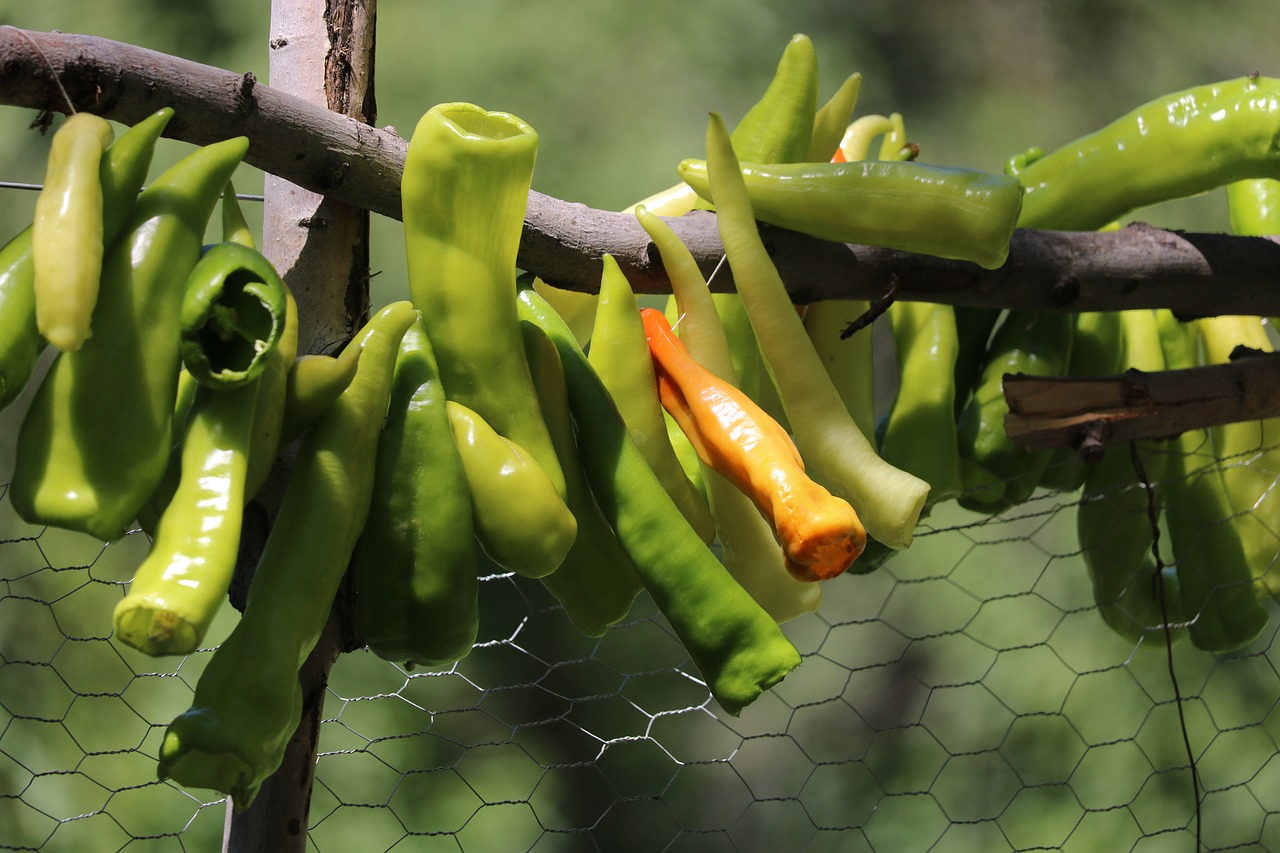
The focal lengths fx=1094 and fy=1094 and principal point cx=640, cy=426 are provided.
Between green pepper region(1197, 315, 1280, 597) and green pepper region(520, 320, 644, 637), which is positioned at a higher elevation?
green pepper region(520, 320, 644, 637)

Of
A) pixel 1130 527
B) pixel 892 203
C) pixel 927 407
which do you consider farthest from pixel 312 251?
pixel 1130 527

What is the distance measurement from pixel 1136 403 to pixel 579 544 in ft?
1.82

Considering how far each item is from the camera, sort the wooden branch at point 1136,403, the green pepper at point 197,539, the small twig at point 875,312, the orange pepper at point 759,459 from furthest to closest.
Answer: the wooden branch at point 1136,403 < the small twig at point 875,312 < the orange pepper at point 759,459 < the green pepper at point 197,539

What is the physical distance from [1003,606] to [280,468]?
2.41m

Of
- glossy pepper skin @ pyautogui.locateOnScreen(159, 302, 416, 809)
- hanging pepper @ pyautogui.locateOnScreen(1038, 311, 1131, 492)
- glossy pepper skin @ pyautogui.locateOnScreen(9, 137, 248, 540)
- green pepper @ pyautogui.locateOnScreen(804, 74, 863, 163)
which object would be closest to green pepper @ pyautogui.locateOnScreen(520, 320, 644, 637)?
glossy pepper skin @ pyautogui.locateOnScreen(159, 302, 416, 809)

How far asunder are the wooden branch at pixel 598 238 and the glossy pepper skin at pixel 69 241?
0.08 m

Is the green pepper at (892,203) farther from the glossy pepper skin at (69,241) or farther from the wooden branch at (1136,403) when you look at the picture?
the glossy pepper skin at (69,241)

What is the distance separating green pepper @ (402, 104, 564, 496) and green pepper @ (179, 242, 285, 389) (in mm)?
118

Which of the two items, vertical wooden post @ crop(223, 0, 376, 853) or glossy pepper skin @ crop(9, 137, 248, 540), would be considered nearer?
glossy pepper skin @ crop(9, 137, 248, 540)

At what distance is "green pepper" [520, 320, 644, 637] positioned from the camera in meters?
0.68

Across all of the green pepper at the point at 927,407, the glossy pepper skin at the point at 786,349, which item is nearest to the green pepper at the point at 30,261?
Answer: the glossy pepper skin at the point at 786,349

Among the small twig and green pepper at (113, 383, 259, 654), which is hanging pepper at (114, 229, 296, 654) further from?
the small twig

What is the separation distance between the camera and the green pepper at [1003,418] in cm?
100

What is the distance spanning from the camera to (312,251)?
74cm
